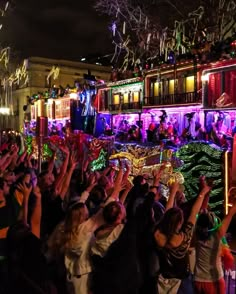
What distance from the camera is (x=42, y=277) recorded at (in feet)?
11.8

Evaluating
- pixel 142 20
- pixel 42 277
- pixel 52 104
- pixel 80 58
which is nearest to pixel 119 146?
pixel 42 277

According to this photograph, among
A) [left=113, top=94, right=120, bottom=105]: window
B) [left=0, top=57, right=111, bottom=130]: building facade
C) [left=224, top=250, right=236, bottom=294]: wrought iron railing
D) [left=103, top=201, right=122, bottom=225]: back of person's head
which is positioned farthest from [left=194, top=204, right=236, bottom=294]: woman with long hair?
[left=0, top=57, right=111, bottom=130]: building facade

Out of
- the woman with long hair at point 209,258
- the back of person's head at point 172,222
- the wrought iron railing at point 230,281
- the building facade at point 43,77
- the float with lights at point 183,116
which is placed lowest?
the wrought iron railing at point 230,281

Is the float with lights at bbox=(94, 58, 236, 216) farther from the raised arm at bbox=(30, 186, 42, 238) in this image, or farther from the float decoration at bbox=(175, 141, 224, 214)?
the raised arm at bbox=(30, 186, 42, 238)

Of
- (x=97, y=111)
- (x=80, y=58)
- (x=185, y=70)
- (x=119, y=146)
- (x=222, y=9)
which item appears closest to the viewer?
(x=119, y=146)

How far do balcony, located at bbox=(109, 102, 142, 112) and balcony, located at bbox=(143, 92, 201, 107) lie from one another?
484 mm

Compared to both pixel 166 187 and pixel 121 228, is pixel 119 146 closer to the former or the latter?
pixel 166 187

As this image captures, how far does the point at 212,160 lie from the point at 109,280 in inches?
236

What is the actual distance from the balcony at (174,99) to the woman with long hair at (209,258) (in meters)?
17.0

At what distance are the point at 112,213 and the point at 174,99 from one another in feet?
66.0

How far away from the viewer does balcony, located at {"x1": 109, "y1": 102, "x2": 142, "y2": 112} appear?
85.7 ft

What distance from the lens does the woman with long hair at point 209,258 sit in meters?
4.35

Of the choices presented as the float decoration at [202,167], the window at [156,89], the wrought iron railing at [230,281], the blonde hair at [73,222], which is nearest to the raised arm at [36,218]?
the blonde hair at [73,222]

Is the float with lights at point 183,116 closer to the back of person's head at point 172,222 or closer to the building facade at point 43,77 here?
the back of person's head at point 172,222
